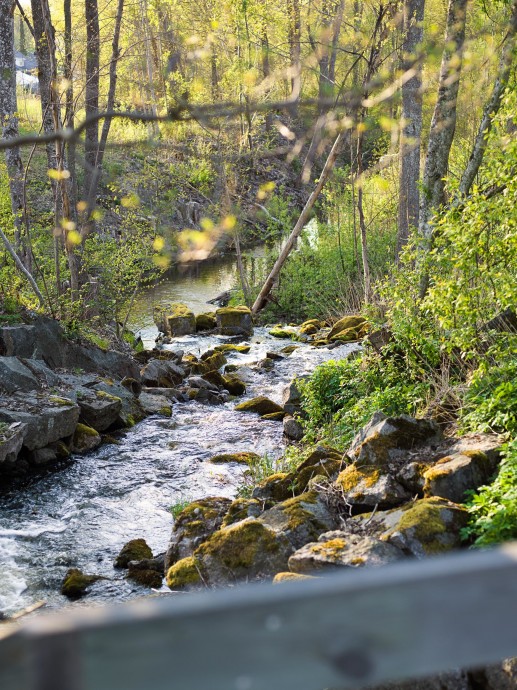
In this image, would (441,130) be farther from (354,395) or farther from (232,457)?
(232,457)

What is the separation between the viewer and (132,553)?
7.11 metres

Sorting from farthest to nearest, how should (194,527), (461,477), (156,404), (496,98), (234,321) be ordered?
1. (234,321)
2. (156,404)
3. (496,98)
4. (194,527)
5. (461,477)

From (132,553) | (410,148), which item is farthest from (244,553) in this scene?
(410,148)

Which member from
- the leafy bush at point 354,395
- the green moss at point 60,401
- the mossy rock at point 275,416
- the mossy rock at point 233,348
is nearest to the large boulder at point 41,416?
the green moss at point 60,401

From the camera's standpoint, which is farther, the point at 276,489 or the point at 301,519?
the point at 276,489

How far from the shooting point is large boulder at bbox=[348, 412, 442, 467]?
6733 mm

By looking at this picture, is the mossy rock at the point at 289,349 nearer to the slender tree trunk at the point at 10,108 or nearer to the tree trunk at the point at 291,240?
the tree trunk at the point at 291,240

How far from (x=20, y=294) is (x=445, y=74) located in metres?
8.06

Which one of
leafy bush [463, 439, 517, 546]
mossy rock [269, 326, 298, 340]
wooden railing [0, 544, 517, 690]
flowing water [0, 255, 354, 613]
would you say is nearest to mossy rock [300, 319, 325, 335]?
mossy rock [269, 326, 298, 340]

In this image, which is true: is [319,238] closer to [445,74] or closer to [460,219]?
[445,74]

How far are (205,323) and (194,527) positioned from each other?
13.1 meters

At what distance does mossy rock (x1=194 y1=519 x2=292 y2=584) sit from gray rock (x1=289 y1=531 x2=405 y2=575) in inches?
26.8

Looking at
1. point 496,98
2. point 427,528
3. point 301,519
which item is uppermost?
point 496,98

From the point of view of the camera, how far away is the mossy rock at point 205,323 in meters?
19.8
